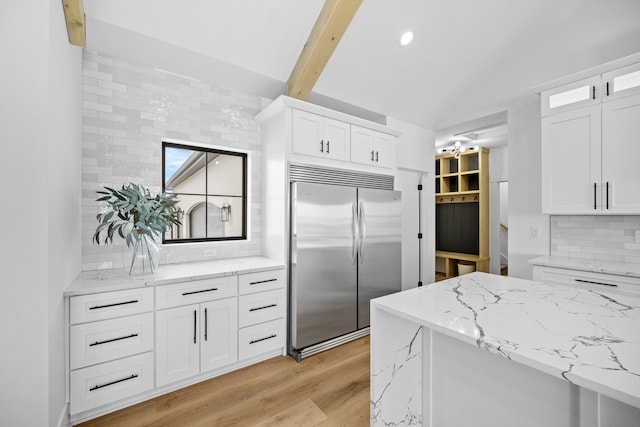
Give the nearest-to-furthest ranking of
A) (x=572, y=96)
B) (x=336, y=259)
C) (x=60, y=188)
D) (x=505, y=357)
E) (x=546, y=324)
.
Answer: (x=505, y=357)
(x=546, y=324)
(x=60, y=188)
(x=572, y=96)
(x=336, y=259)

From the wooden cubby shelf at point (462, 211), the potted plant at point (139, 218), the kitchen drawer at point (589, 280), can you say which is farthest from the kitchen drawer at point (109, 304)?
the wooden cubby shelf at point (462, 211)

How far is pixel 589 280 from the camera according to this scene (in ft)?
8.37

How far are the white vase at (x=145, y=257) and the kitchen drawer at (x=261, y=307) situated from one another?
2.51 ft

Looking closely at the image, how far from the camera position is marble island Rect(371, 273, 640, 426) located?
876mm

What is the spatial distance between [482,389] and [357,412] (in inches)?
38.3

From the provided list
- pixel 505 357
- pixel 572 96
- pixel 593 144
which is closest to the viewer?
pixel 505 357

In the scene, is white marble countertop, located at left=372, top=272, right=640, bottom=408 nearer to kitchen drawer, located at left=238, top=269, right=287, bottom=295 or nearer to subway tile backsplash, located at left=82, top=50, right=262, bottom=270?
kitchen drawer, located at left=238, top=269, right=287, bottom=295

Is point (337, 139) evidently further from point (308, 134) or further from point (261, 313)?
point (261, 313)

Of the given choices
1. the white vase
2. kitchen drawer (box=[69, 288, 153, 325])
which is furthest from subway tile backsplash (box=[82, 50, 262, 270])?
kitchen drawer (box=[69, 288, 153, 325])

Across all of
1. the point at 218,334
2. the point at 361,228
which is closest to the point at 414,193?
the point at 361,228

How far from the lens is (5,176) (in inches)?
54.0

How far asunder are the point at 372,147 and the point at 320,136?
78 cm

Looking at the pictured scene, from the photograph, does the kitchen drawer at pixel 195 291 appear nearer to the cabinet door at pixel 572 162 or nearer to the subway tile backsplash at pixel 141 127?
the subway tile backsplash at pixel 141 127

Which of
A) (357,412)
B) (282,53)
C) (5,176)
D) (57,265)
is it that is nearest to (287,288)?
(357,412)
